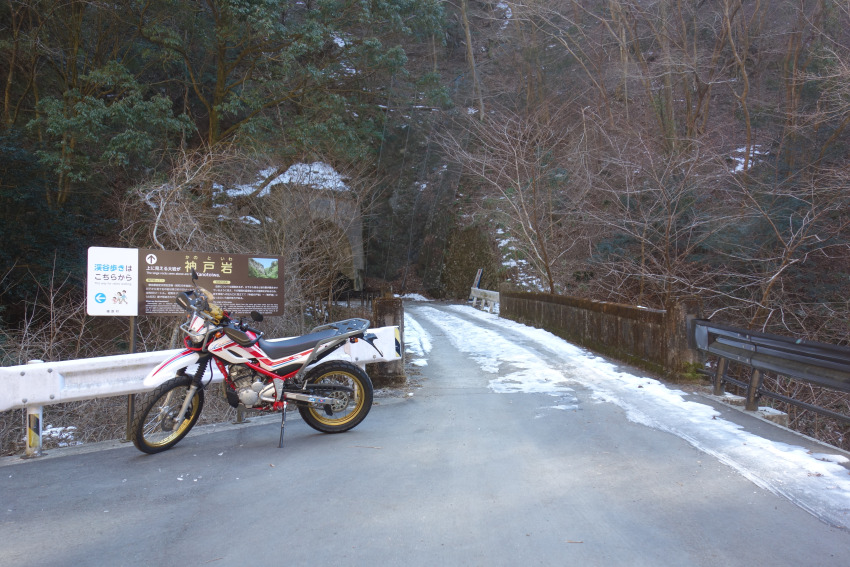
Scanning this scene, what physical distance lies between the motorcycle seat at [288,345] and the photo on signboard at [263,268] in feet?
4.72

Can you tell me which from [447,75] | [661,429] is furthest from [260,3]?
[447,75]

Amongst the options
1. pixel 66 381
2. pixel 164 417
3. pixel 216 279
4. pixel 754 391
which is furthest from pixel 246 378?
pixel 754 391

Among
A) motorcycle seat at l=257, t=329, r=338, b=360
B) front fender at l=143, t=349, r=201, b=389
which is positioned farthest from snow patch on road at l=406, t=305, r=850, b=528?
front fender at l=143, t=349, r=201, b=389

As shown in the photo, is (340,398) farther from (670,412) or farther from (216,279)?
(670,412)

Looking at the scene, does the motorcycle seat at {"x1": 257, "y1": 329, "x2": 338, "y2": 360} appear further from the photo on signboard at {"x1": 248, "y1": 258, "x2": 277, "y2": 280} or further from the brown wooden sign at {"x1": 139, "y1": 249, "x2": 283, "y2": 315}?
the photo on signboard at {"x1": 248, "y1": 258, "x2": 277, "y2": 280}

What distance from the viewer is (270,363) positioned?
18.6 feet

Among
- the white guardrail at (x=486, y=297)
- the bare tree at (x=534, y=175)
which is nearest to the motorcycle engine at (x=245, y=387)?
the bare tree at (x=534, y=175)

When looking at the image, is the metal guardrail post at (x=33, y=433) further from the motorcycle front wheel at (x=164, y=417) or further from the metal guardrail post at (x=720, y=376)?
the metal guardrail post at (x=720, y=376)

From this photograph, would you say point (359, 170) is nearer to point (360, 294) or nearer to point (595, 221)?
point (595, 221)

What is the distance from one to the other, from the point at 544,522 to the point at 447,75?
1481 inches

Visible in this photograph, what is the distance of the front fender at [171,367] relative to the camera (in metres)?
5.43

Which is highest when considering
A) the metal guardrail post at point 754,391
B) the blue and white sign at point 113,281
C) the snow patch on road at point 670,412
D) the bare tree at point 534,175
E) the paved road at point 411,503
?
the bare tree at point 534,175

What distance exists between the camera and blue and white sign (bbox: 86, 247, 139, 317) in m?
5.95

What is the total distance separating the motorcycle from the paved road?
258 millimetres
